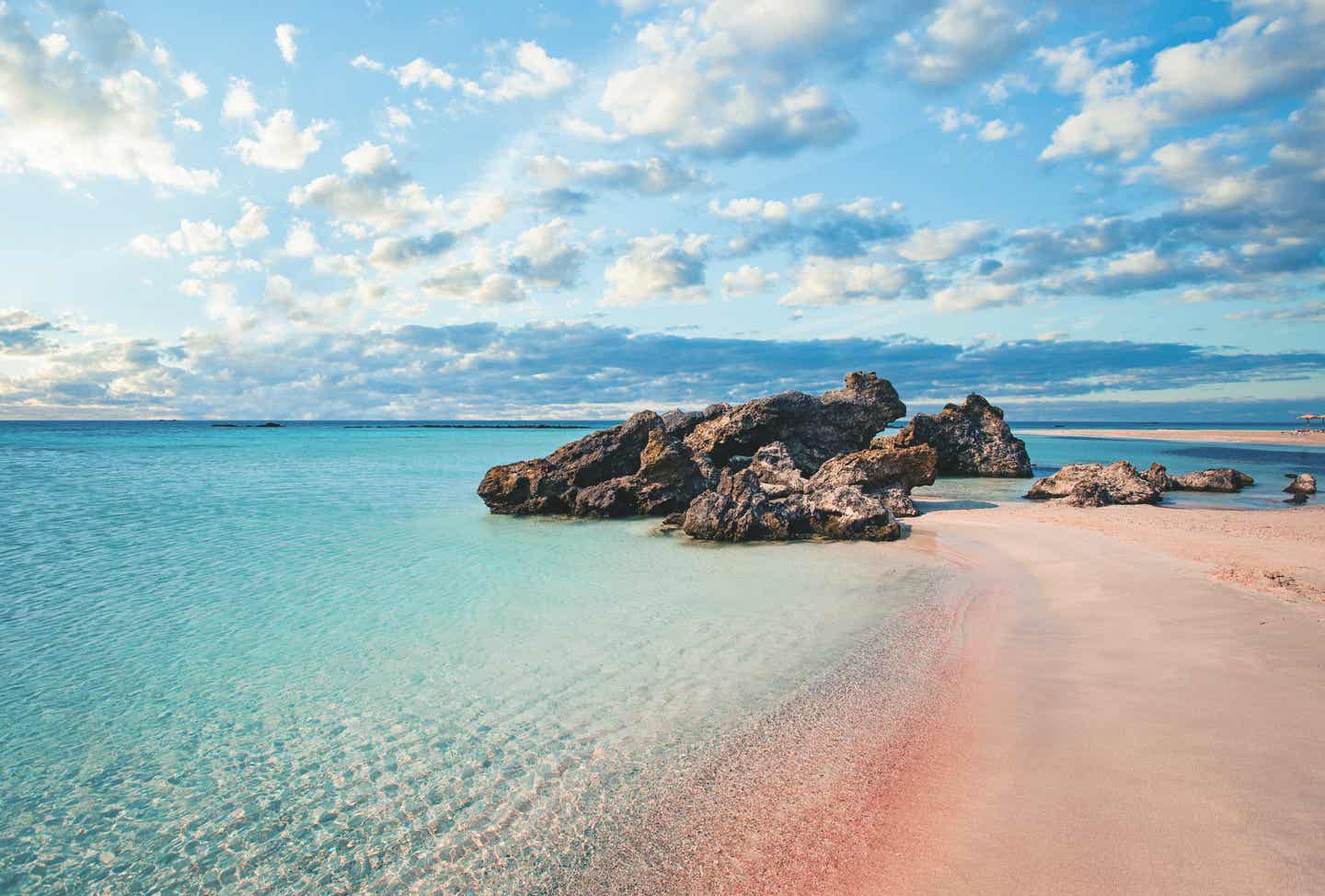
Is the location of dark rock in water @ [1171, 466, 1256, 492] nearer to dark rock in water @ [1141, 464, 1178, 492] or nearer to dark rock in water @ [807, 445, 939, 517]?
dark rock in water @ [1141, 464, 1178, 492]

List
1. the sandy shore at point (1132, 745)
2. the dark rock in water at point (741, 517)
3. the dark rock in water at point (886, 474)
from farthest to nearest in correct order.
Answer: the dark rock in water at point (886, 474) < the dark rock in water at point (741, 517) < the sandy shore at point (1132, 745)

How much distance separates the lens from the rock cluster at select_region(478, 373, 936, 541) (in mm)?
13250

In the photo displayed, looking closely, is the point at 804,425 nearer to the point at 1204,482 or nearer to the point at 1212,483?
the point at 1204,482

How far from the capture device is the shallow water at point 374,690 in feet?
12.0

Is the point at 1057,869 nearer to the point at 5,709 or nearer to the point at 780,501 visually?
the point at 5,709

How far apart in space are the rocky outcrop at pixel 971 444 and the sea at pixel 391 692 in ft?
60.7

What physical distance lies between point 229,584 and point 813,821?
9106 millimetres

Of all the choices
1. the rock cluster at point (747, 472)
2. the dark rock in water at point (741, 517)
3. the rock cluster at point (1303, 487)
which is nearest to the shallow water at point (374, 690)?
the dark rock in water at point (741, 517)

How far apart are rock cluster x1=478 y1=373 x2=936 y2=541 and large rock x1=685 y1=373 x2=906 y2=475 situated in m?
0.04

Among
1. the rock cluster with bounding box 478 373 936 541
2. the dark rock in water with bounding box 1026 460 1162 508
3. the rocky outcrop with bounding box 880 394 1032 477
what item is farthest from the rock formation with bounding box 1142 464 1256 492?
the rock cluster with bounding box 478 373 936 541

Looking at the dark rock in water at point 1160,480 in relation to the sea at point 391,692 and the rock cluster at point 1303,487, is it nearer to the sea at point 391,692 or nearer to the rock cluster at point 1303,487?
the rock cluster at point 1303,487

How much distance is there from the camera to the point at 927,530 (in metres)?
13.7

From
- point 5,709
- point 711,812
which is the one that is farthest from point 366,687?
point 711,812

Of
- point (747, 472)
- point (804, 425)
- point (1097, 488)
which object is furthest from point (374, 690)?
point (1097, 488)
